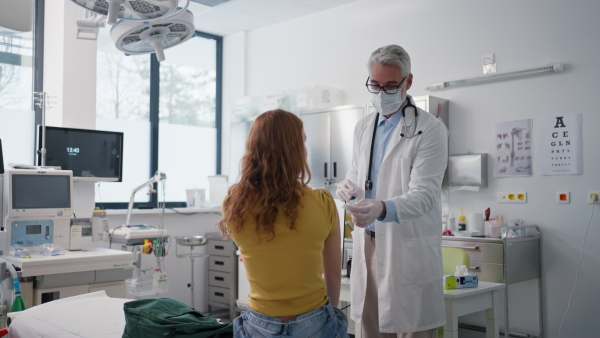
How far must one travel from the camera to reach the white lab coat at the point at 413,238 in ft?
6.33

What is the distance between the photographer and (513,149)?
4.33 m

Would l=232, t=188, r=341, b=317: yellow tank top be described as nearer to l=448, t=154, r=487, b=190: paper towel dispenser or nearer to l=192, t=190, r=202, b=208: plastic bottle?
l=448, t=154, r=487, b=190: paper towel dispenser

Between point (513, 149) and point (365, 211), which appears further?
point (513, 149)

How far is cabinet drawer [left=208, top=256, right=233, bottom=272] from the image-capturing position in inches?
219

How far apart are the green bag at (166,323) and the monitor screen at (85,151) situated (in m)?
2.45

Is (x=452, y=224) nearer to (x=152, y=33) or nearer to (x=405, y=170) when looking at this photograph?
(x=405, y=170)

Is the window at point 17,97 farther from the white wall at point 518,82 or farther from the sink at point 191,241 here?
the white wall at point 518,82

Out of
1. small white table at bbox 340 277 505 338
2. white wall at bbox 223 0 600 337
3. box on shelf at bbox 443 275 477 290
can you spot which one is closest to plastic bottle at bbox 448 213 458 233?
white wall at bbox 223 0 600 337

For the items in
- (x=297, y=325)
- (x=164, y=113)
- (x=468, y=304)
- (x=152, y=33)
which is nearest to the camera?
(x=297, y=325)

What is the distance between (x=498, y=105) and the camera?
4430 millimetres

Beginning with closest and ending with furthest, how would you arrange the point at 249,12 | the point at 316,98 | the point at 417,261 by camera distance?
the point at 417,261 → the point at 316,98 → the point at 249,12

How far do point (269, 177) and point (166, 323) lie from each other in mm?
579

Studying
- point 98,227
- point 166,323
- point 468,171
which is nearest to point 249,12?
point 468,171

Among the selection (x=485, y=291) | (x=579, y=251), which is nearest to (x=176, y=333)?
(x=485, y=291)
